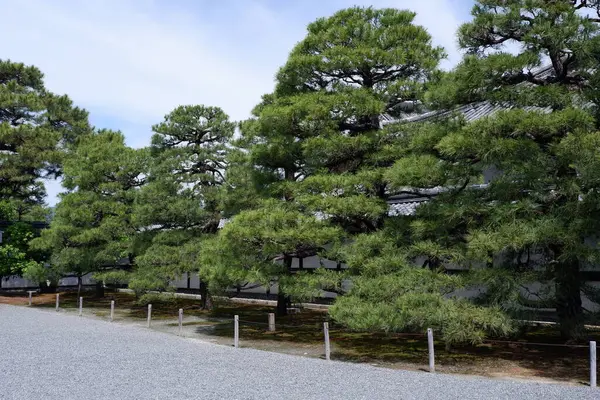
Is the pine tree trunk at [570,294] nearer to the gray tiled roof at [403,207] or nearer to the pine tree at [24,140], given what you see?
the gray tiled roof at [403,207]

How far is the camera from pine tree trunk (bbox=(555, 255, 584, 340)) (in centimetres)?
891

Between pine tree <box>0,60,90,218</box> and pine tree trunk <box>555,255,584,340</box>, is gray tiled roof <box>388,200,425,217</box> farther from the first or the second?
pine tree <box>0,60,90,218</box>

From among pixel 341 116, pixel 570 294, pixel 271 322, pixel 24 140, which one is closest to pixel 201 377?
pixel 271 322

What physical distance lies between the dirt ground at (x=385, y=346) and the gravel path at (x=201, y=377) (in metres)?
0.78

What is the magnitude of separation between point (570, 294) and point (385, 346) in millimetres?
3983

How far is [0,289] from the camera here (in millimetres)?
29531

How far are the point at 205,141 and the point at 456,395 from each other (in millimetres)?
13332

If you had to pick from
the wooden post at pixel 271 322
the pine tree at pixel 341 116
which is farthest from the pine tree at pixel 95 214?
the pine tree at pixel 341 116

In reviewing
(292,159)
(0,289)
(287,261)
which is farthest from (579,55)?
(0,289)

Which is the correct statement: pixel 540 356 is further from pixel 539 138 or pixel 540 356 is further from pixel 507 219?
pixel 539 138

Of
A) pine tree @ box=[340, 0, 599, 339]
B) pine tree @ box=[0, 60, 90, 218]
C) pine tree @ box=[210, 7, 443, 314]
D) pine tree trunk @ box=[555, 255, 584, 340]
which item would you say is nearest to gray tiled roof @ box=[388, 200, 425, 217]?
pine tree @ box=[210, 7, 443, 314]

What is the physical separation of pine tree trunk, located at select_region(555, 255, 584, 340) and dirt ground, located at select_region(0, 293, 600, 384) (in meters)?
0.55

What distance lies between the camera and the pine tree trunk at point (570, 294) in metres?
8.91

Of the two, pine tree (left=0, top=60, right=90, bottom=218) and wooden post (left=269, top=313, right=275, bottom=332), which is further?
pine tree (left=0, top=60, right=90, bottom=218)
